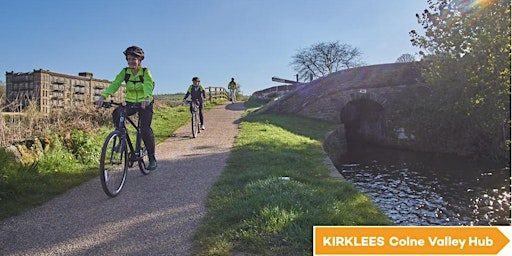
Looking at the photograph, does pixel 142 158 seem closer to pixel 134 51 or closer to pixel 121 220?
pixel 134 51

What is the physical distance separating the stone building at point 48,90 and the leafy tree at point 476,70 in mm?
12666

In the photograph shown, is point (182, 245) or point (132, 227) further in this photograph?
point (132, 227)

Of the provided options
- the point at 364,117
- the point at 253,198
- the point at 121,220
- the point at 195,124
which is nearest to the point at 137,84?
the point at 121,220

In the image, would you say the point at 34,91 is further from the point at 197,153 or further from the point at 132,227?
the point at 132,227

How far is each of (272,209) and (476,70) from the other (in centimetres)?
1307

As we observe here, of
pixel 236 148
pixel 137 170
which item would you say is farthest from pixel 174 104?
pixel 137 170

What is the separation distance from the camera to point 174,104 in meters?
20.2

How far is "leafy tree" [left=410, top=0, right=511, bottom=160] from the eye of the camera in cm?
1220

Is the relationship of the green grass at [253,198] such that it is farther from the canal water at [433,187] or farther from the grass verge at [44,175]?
the canal water at [433,187]

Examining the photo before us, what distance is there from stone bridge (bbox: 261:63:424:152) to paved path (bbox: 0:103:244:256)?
13.0 meters

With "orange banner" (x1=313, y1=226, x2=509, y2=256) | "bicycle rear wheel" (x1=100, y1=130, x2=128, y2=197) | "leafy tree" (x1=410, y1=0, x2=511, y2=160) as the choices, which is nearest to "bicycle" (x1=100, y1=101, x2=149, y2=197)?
"bicycle rear wheel" (x1=100, y1=130, x2=128, y2=197)

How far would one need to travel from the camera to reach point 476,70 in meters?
12.9

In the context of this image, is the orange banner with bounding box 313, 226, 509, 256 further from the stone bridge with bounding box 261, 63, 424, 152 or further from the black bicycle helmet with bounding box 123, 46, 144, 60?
the stone bridge with bounding box 261, 63, 424, 152

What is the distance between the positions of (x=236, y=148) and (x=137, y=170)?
2871 millimetres
